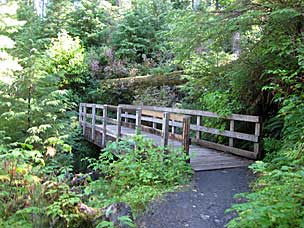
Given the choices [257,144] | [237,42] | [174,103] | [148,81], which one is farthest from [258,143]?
[148,81]

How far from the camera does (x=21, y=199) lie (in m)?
3.54

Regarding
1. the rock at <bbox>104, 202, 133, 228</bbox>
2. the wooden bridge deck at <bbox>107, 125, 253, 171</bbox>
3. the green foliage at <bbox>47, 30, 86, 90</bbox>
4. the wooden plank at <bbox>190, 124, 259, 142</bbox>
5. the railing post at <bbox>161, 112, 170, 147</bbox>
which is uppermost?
the green foliage at <bbox>47, 30, 86, 90</bbox>

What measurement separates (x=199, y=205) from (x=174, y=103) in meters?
7.72

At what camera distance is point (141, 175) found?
455 centimetres

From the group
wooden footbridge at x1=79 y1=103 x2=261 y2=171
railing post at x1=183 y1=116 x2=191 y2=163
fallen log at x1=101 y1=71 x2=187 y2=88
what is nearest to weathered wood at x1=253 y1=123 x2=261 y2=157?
wooden footbridge at x1=79 y1=103 x2=261 y2=171

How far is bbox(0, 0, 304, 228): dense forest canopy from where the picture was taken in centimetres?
334

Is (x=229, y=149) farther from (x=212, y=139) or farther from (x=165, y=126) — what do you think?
(x=165, y=126)

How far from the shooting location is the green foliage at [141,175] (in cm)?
418

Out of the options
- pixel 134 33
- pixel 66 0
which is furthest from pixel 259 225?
pixel 66 0

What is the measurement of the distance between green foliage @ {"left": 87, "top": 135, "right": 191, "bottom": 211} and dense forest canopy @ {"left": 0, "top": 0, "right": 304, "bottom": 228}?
19mm

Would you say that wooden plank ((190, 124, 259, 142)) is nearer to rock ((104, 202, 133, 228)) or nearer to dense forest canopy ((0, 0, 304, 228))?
dense forest canopy ((0, 0, 304, 228))

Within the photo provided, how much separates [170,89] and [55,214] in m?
9.11

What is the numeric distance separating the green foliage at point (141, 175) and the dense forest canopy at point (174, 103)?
2cm

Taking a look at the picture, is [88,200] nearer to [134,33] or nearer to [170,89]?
[170,89]
